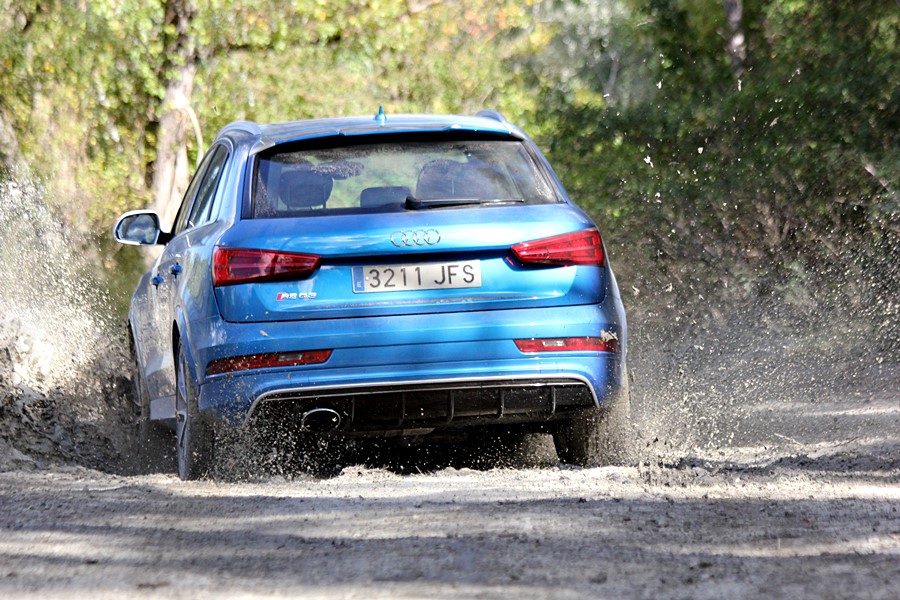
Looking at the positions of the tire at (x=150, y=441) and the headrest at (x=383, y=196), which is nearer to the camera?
the headrest at (x=383, y=196)

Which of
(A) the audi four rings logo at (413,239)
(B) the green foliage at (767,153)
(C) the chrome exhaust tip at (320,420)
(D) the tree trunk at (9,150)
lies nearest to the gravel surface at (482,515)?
(C) the chrome exhaust tip at (320,420)

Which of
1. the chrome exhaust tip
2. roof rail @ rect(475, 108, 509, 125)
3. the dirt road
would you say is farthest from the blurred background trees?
the chrome exhaust tip

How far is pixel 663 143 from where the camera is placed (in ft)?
51.0

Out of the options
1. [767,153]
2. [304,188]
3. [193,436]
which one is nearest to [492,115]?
[304,188]

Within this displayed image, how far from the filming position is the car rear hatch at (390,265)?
5754mm

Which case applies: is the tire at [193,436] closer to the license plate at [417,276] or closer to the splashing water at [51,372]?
the license plate at [417,276]

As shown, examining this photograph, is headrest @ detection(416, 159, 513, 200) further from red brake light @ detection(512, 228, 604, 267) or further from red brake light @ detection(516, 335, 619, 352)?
red brake light @ detection(516, 335, 619, 352)

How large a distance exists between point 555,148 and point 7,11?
30.0ft

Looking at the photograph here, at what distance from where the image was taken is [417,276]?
5.82m

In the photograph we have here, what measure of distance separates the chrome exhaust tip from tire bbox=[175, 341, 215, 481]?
1.28 ft

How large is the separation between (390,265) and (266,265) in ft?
1.56

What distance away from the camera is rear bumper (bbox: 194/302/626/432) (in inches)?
227

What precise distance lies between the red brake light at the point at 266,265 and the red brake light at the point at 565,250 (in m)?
0.82

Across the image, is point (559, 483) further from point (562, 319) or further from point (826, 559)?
point (826, 559)
